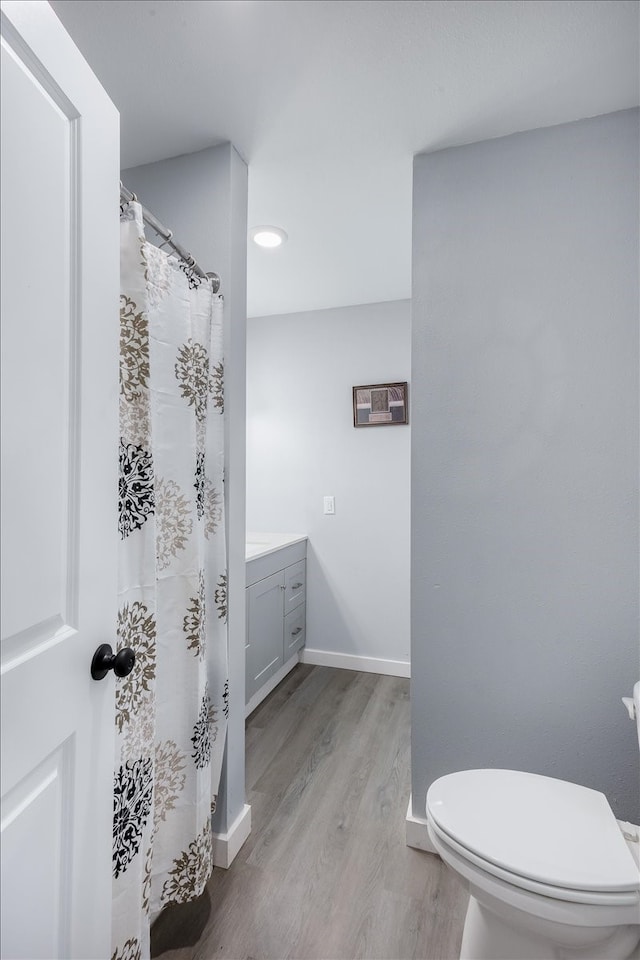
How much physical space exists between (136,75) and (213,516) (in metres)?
1.28

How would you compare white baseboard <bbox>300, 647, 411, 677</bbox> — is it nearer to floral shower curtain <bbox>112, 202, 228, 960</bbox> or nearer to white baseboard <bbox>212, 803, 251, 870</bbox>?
white baseboard <bbox>212, 803, 251, 870</bbox>

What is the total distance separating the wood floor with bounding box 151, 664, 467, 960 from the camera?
131cm

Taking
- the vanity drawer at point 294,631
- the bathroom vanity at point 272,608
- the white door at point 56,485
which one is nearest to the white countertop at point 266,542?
the bathroom vanity at point 272,608

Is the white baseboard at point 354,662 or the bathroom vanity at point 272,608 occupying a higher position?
the bathroom vanity at point 272,608

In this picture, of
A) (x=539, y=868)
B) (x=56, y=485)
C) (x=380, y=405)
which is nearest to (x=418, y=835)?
(x=539, y=868)

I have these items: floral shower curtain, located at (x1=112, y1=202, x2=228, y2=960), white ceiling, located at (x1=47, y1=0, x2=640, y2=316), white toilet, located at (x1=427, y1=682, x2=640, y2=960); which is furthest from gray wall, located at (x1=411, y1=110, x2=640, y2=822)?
floral shower curtain, located at (x1=112, y1=202, x2=228, y2=960)

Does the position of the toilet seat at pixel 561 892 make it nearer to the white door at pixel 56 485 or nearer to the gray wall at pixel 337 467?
the white door at pixel 56 485

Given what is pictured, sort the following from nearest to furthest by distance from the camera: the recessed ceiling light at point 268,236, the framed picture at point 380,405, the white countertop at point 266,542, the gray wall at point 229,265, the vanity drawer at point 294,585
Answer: the gray wall at point 229,265, the recessed ceiling light at point 268,236, the white countertop at point 266,542, the vanity drawer at point 294,585, the framed picture at point 380,405

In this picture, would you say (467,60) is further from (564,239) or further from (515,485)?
(515,485)

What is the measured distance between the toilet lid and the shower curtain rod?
5.28 ft

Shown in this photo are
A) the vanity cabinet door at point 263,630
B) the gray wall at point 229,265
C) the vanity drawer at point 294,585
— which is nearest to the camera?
the gray wall at point 229,265

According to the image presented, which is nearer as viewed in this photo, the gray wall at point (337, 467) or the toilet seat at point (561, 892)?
the toilet seat at point (561, 892)

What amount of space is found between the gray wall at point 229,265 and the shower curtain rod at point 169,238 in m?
0.04

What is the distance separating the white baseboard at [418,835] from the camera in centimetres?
164
